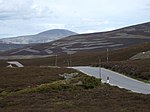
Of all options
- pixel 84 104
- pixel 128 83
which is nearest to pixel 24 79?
pixel 128 83

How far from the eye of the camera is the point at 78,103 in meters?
23.6

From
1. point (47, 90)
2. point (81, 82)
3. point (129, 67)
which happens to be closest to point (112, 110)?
point (47, 90)

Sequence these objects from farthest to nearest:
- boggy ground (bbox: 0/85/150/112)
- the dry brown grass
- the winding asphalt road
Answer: the dry brown grass < the winding asphalt road < boggy ground (bbox: 0/85/150/112)

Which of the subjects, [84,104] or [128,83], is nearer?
[84,104]

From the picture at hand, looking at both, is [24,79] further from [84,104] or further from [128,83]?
[84,104]

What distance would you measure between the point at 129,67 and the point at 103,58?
5754 centimetres

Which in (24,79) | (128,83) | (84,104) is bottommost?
(24,79)

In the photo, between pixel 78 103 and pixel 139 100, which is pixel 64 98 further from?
pixel 139 100

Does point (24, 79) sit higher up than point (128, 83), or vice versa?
point (128, 83)

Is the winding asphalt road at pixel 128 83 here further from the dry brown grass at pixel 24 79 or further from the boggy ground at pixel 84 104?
the boggy ground at pixel 84 104

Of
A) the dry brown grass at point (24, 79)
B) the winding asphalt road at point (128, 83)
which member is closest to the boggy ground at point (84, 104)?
the winding asphalt road at point (128, 83)

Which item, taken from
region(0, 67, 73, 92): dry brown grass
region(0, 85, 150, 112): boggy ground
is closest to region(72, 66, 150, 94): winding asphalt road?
region(0, 67, 73, 92): dry brown grass

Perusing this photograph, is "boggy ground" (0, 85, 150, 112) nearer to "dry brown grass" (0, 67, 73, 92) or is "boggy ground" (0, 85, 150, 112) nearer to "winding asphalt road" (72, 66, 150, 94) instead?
"winding asphalt road" (72, 66, 150, 94)

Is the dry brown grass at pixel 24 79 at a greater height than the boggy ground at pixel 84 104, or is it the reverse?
the boggy ground at pixel 84 104
